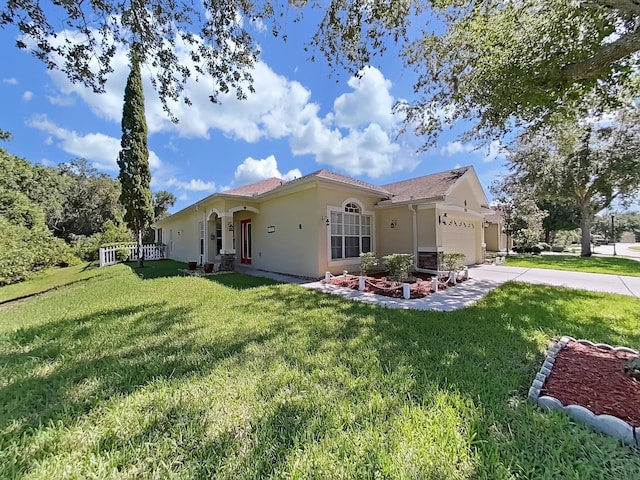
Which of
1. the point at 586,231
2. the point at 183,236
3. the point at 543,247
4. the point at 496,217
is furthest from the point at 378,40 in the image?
the point at 543,247

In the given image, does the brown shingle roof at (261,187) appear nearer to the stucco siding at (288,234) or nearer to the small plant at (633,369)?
the stucco siding at (288,234)

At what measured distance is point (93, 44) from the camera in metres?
5.09

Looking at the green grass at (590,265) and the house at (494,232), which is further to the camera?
the house at (494,232)

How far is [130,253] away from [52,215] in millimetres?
17627

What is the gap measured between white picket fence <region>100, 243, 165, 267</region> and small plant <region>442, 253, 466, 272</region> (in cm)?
1990

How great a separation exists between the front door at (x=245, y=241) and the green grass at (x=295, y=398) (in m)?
8.81

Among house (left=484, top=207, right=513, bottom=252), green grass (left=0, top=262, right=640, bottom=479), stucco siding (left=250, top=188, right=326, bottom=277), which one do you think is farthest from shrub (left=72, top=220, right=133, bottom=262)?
house (left=484, top=207, right=513, bottom=252)

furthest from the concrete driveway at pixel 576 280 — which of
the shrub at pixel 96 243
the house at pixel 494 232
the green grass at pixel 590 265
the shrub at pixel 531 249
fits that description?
the shrub at pixel 96 243

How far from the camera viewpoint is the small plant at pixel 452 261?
1080 centimetres

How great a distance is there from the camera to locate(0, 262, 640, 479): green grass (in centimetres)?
216

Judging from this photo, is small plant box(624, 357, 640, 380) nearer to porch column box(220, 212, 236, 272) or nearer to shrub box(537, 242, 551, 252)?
porch column box(220, 212, 236, 272)

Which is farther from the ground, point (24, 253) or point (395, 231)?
point (395, 231)

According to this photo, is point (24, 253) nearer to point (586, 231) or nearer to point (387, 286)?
point (387, 286)

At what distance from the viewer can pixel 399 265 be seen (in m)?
9.75
